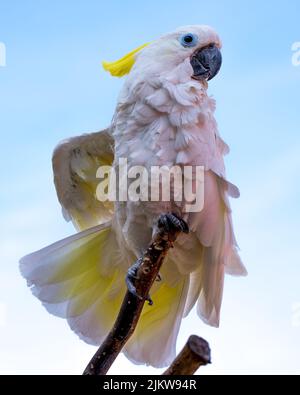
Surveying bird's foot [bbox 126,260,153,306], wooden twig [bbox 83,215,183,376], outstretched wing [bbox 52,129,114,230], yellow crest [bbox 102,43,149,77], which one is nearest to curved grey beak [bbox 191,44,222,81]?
yellow crest [bbox 102,43,149,77]

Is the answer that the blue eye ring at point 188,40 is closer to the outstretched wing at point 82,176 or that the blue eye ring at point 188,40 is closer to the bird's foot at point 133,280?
the outstretched wing at point 82,176

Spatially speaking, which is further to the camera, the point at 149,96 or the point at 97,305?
the point at 97,305

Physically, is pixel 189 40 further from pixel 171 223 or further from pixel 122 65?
pixel 171 223

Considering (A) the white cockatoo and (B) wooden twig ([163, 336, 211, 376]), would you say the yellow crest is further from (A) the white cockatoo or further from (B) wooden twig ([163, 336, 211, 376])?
(B) wooden twig ([163, 336, 211, 376])

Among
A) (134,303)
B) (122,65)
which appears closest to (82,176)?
(122,65)

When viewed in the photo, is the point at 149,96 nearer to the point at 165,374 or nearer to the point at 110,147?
the point at 110,147

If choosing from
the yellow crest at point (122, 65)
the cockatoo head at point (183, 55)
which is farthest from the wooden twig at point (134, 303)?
the yellow crest at point (122, 65)

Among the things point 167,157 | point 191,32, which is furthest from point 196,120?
point 191,32

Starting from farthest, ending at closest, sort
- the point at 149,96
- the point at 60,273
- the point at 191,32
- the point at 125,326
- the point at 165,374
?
the point at 60,273
the point at 191,32
the point at 149,96
the point at 125,326
the point at 165,374
